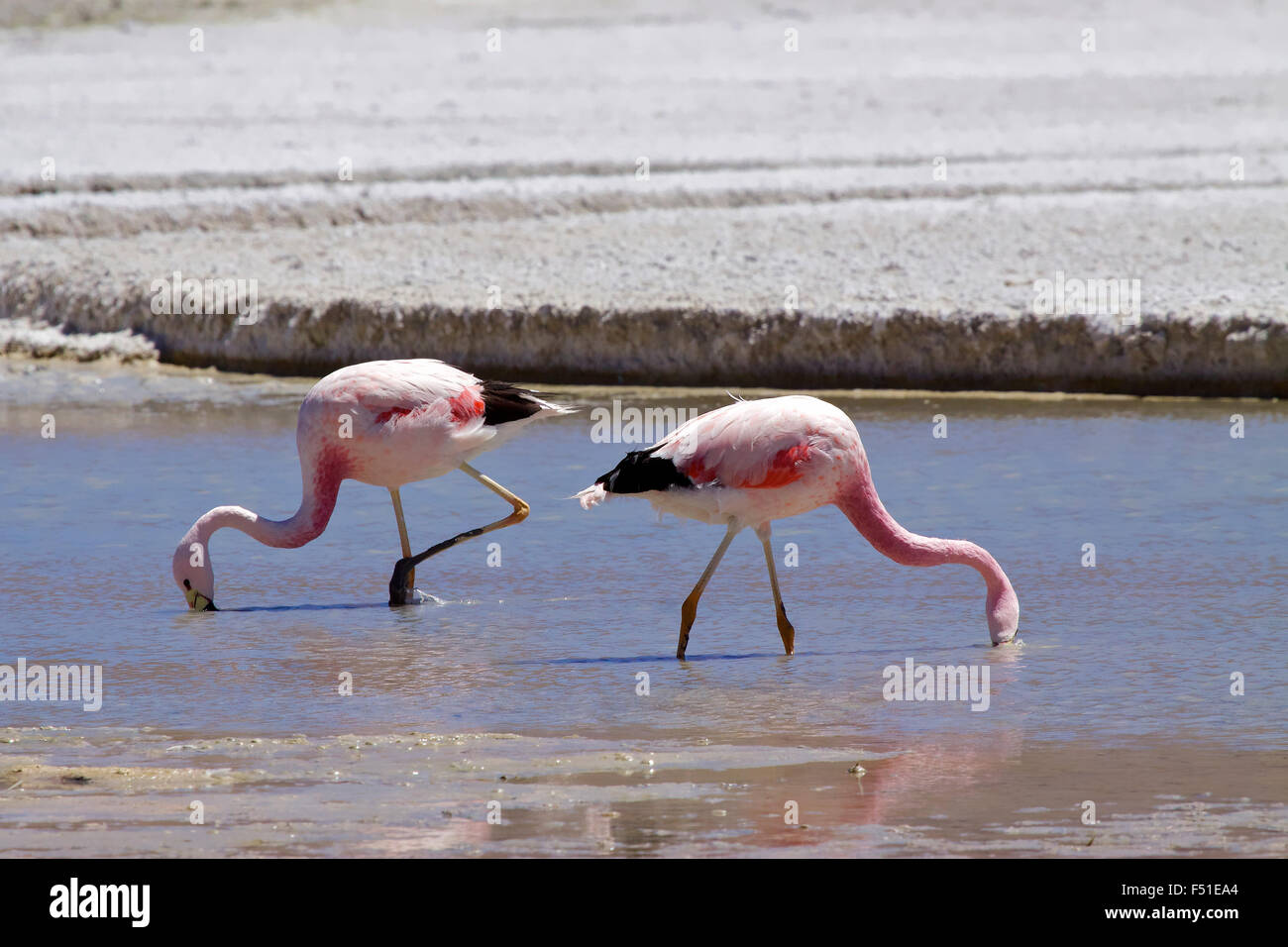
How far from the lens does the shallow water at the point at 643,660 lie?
4.33 metres

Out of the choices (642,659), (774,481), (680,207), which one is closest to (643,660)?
(642,659)

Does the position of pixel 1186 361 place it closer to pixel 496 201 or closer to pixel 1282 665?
pixel 1282 665

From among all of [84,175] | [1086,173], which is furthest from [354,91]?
[1086,173]

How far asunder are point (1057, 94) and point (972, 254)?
9245 mm

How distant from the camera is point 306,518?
6.89 metres

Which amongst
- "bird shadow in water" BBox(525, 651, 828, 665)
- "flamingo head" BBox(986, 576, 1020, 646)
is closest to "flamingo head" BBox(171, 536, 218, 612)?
"bird shadow in water" BBox(525, 651, 828, 665)

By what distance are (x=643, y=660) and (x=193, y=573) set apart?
170 cm

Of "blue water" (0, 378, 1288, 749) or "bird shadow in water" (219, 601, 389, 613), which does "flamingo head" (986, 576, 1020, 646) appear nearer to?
"blue water" (0, 378, 1288, 749)

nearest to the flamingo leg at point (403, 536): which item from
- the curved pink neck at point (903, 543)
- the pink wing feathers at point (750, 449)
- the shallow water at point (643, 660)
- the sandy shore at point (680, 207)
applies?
the shallow water at point (643, 660)

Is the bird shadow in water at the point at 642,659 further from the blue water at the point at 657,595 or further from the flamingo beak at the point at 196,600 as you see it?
the flamingo beak at the point at 196,600

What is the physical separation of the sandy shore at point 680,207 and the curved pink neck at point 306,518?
16.0 ft

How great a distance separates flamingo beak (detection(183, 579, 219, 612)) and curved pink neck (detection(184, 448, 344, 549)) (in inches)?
8.4

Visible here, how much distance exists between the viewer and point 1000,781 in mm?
4641

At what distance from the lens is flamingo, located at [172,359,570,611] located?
675 centimetres
